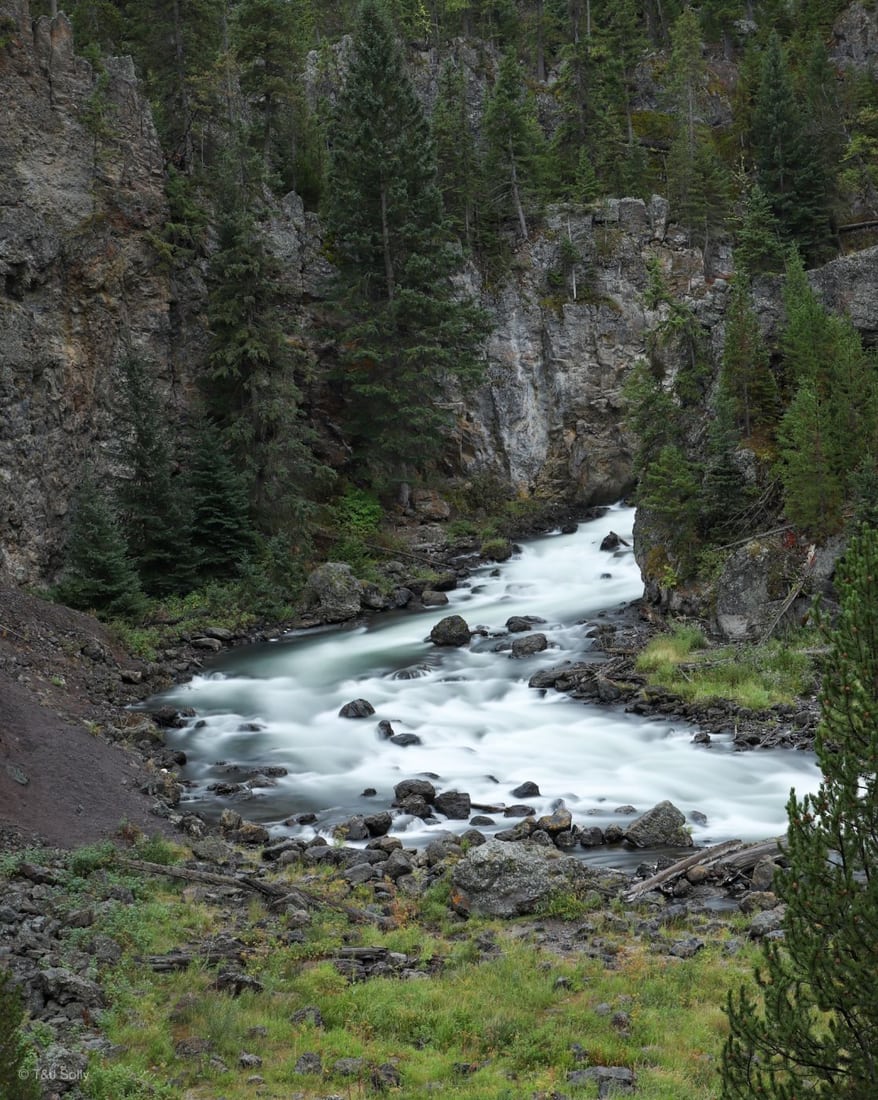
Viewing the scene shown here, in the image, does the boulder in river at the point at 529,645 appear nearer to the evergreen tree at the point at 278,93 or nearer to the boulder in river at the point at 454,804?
the boulder in river at the point at 454,804

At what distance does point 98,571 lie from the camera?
82.7 feet

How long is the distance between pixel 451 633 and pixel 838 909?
20.8 meters

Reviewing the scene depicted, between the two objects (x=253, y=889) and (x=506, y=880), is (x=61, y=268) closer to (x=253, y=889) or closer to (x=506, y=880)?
(x=253, y=889)

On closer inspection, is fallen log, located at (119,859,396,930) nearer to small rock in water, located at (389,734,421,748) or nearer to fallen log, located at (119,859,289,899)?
fallen log, located at (119,859,289,899)

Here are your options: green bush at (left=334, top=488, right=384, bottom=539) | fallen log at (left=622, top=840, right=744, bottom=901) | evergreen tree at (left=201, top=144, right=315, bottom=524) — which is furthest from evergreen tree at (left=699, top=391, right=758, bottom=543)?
green bush at (left=334, top=488, right=384, bottom=539)

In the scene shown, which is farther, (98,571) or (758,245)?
(758,245)

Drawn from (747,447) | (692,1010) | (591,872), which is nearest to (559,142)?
(747,447)

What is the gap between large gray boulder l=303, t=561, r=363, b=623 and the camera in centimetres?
2861

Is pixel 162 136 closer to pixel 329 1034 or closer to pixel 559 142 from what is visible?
pixel 559 142

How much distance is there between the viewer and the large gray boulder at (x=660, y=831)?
1379cm

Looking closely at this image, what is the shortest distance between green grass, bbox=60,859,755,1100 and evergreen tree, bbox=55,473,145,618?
15.6m

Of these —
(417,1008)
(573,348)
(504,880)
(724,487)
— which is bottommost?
(504,880)

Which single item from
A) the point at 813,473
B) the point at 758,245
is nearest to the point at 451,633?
the point at 813,473

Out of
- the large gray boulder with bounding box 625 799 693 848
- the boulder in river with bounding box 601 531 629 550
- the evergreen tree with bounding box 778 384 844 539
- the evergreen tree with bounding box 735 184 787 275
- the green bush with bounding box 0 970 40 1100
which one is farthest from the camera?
the boulder in river with bounding box 601 531 629 550
